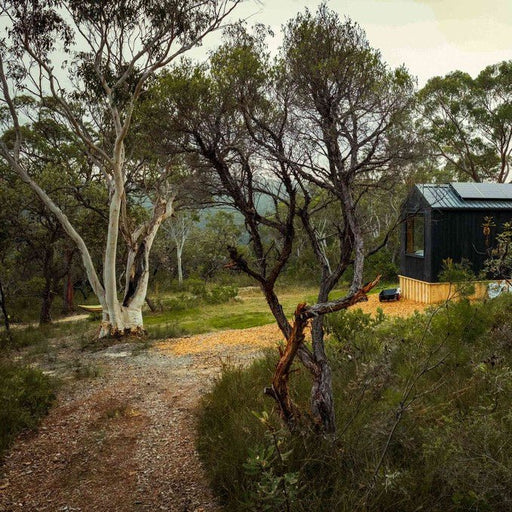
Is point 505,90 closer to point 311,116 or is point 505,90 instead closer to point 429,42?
point 429,42

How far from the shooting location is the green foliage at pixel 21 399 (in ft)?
15.6

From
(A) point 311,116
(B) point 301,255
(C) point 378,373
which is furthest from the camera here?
(B) point 301,255

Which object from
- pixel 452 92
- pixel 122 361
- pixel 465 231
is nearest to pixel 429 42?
pixel 465 231

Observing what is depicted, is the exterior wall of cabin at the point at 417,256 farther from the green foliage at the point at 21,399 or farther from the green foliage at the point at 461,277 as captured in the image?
the green foliage at the point at 21,399

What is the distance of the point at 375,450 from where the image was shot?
3145mm

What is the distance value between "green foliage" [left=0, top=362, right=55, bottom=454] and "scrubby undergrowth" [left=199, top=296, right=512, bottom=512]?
2144mm

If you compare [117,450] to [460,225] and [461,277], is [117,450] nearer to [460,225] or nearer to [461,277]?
[461,277]

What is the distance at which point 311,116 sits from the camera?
4.90 meters

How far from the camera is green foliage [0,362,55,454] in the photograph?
476 centimetres

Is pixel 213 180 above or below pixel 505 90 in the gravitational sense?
below

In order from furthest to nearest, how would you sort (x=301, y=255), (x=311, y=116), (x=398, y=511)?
1. (x=301, y=255)
2. (x=311, y=116)
3. (x=398, y=511)

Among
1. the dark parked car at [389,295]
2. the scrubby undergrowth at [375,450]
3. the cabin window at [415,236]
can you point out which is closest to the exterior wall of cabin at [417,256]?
the cabin window at [415,236]

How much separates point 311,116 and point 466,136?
68.8 ft

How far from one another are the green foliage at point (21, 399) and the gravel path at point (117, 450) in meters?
0.14
